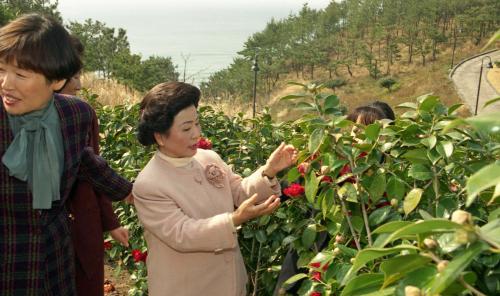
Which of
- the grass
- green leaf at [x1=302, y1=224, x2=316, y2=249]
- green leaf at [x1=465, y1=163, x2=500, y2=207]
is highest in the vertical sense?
green leaf at [x1=465, y1=163, x2=500, y2=207]

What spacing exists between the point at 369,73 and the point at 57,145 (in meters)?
48.4

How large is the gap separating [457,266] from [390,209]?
85 centimetres

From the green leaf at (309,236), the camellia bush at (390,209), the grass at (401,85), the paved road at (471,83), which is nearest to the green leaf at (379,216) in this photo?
the camellia bush at (390,209)

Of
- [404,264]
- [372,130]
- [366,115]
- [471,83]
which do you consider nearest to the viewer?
[404,264]

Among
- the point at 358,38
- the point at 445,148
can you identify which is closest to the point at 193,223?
the point at 445,148

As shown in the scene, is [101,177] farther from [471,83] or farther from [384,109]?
[471,83]

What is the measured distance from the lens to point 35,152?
183cm

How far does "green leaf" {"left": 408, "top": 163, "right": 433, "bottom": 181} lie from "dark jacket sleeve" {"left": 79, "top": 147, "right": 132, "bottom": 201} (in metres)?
1.25

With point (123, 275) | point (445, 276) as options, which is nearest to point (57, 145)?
point (445, 276)

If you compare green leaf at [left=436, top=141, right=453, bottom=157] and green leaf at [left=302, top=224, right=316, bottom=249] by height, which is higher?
green leaf at [left=436, top=141, right=453, bottom=157]

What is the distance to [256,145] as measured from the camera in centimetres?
271

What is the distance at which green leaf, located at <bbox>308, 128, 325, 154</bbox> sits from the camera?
1.51 m

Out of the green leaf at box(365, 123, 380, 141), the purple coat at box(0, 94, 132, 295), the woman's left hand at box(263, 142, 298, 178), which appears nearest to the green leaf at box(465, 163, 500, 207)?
the green leaf at box(365, 123, 380, 141)

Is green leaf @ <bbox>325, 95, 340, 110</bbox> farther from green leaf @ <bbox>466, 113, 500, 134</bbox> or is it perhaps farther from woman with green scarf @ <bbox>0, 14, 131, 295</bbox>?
green leaf @ <bbox>466, 113, 500, 134</bbox>
